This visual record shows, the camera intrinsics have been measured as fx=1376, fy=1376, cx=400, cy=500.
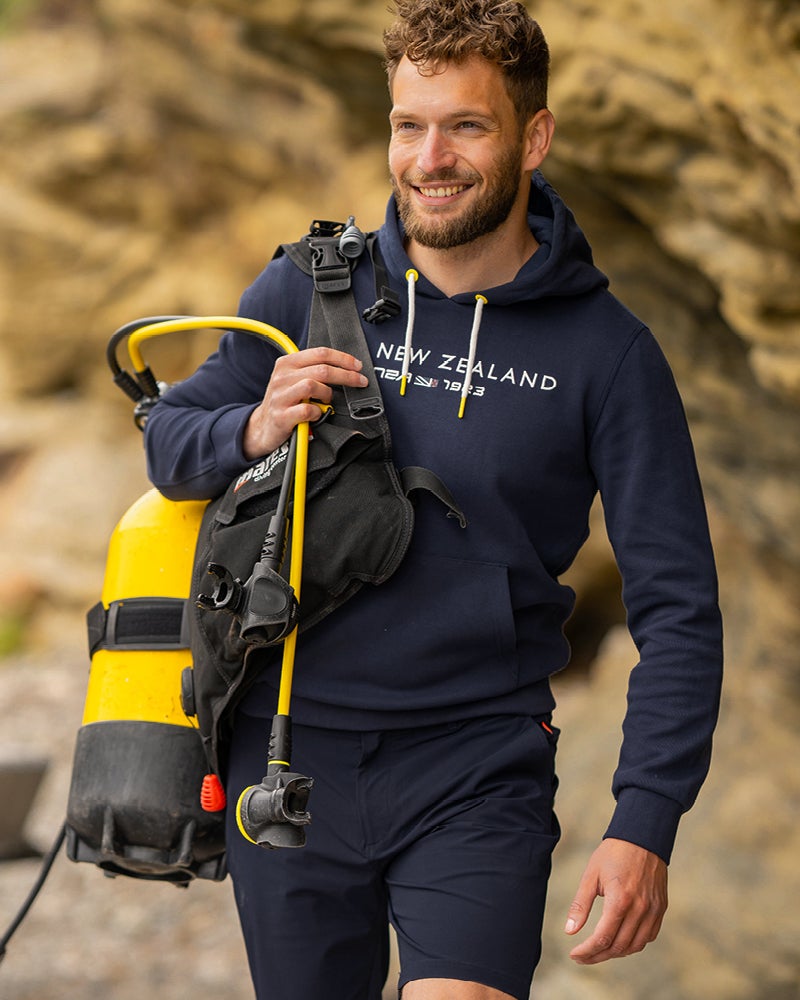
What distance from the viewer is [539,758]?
194 centimetres

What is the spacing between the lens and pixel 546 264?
1951mm

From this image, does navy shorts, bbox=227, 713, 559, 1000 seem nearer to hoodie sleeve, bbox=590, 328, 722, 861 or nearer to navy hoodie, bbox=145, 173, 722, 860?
navy hoodie, bbox=145, 173, 722, 860

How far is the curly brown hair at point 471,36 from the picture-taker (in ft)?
6.12

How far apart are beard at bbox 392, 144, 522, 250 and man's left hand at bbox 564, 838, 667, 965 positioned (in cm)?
86

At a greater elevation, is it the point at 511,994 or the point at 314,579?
the point at 314,579

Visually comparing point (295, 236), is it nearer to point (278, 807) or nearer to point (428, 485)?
point (428, 485)

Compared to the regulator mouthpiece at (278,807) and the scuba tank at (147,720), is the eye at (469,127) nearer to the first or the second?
the scuba tank at (147,720)

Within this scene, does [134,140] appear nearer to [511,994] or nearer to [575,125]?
[575,125]

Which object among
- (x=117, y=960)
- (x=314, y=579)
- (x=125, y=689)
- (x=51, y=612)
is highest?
(x=314, y=579)

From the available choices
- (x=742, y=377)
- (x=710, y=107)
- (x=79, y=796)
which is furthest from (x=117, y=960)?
(x=710, y=107)

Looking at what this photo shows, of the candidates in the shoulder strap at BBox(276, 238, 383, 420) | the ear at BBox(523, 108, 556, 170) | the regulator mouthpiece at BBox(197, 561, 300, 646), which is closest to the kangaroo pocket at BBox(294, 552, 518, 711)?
the regulator mouthpiece at BBox(197, 561, 300, 646)

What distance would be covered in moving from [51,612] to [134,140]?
9.77 ft

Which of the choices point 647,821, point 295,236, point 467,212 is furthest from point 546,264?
point 295,236

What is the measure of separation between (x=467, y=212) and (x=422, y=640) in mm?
601
